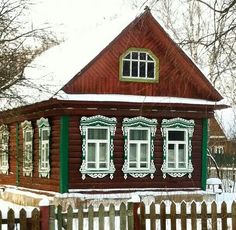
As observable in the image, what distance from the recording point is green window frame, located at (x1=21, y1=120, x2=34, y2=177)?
72.8 ft

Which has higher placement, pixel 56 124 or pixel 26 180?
pixel 56 124

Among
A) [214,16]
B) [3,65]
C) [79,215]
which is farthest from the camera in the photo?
[3,65]

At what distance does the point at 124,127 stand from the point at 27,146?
15.3 feet

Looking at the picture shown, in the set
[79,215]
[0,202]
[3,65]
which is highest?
[3,65]

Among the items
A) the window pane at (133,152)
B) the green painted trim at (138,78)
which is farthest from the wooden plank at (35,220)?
the green painted trim at (138,78)

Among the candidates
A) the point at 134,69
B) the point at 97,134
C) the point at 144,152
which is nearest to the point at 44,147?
the point at 97,134

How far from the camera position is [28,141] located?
2280 cm

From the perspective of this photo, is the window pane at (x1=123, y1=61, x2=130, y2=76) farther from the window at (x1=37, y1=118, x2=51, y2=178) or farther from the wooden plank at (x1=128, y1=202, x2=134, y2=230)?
the wooden plank at (x1=128, y1=202, x2=134, y2=230)

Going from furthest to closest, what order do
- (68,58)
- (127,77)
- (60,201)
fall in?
(68,58) < (127,77) < (60,201)

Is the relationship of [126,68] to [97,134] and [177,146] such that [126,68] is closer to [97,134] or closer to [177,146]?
[97,134]

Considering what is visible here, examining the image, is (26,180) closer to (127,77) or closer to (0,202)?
(0,202)

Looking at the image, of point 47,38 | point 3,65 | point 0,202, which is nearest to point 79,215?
point 3,65

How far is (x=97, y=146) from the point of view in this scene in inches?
770

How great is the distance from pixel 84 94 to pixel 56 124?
4.62ft
